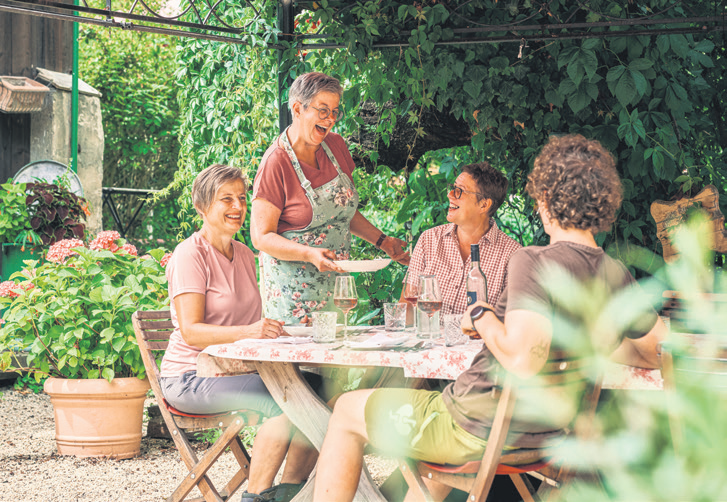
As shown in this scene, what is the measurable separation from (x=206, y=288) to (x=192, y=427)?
0.50m

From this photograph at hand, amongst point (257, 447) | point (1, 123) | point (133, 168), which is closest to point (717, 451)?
point (257, 447)

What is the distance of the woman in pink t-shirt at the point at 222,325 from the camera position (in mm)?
2525

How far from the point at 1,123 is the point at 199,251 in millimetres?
5031

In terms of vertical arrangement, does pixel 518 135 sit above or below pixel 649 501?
above

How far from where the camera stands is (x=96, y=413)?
3.76m

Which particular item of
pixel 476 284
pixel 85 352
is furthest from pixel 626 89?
pixel 85 352

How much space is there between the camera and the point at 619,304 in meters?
0.49

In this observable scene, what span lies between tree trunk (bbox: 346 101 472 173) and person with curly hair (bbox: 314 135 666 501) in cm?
230

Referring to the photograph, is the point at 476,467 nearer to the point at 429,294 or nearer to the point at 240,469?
the point at 429,294

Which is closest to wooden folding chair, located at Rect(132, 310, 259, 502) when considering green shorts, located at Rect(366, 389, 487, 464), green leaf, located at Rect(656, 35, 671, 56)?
green shorts, located at Rect(366, 389, 487, 464)

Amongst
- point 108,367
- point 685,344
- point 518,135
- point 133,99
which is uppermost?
point 133,99

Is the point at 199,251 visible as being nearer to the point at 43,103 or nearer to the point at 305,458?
the point at 305,458

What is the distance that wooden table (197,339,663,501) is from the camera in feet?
6.93

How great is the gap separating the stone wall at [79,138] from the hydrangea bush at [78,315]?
3012 millimetres
